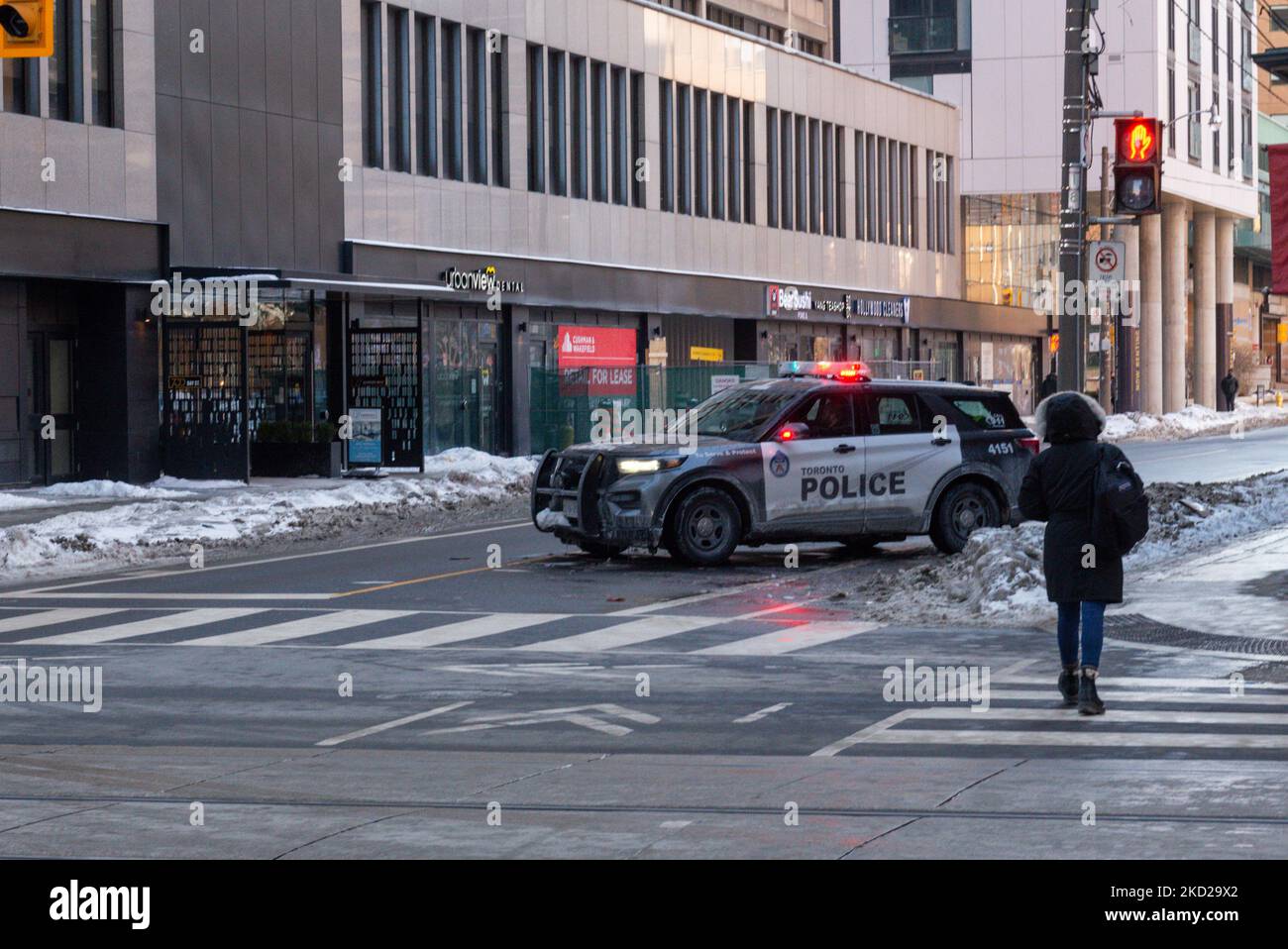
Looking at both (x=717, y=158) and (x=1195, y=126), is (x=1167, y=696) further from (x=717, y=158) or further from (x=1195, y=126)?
(x=1195, y=126)

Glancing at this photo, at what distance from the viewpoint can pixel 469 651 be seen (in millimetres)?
13523

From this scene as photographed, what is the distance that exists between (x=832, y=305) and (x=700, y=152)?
8005mm

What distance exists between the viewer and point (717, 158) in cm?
5159

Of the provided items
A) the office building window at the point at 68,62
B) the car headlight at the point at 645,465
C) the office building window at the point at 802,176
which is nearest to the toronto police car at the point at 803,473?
the car headlight at the point at 645,465

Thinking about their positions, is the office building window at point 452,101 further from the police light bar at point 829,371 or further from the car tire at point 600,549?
the car tire at point 600,549

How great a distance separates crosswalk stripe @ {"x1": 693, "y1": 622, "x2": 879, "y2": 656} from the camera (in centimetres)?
1353

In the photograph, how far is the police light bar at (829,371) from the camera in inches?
778

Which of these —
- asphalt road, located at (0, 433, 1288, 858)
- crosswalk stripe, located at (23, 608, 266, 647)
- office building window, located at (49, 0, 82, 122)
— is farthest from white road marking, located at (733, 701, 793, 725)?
office building window, located at (49, 0, 82, 122)

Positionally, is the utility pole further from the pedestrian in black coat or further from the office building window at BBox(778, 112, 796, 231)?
the office building window at BBox(778, 112, 796, 231)

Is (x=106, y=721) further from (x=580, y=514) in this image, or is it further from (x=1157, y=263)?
(x=1157, y=263)

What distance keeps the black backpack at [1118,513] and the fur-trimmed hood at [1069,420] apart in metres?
0.26

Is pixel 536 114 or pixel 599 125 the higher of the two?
pixel 599 125

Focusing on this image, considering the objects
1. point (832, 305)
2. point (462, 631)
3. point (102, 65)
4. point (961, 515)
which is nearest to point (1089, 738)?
point (462, 631)
